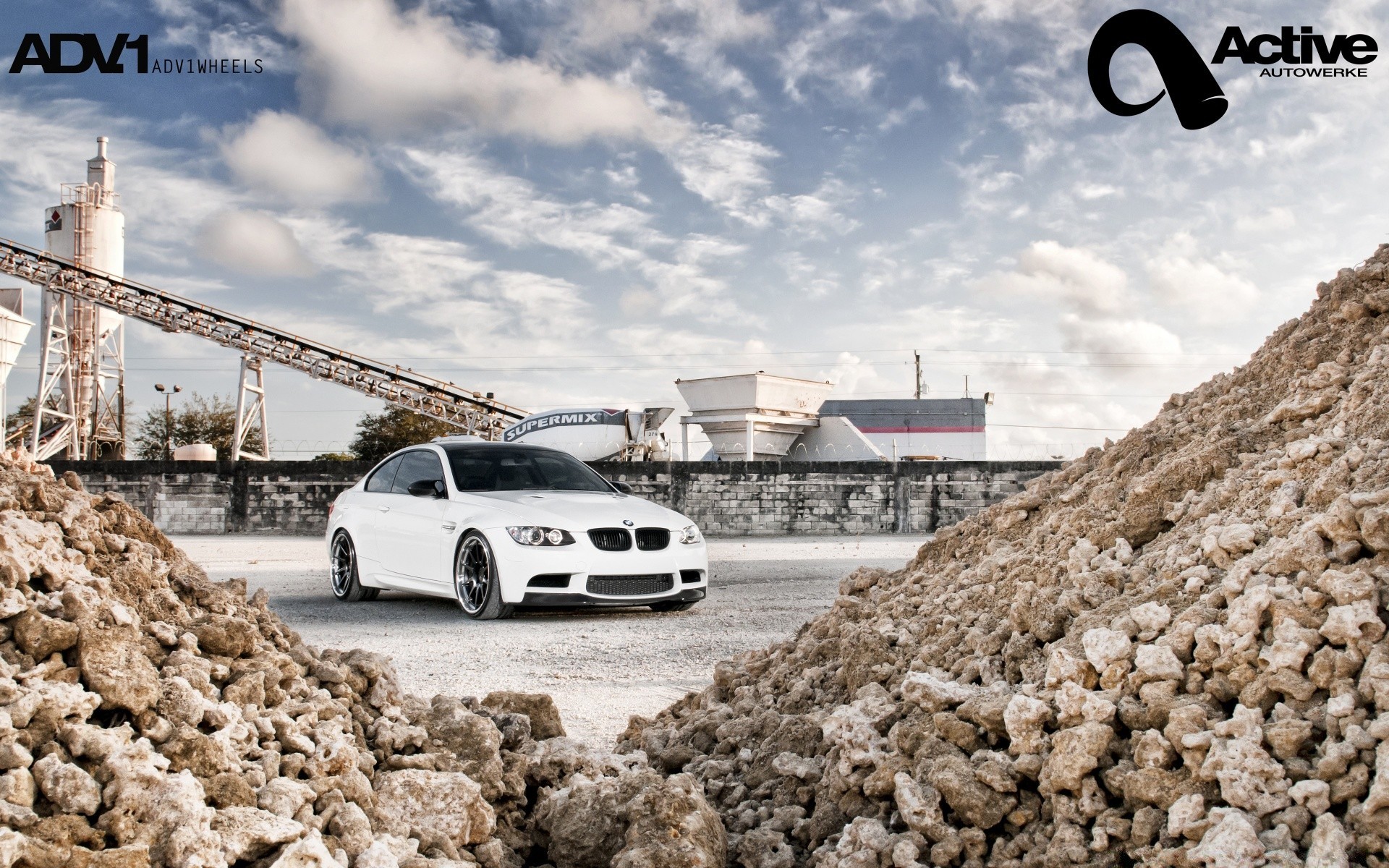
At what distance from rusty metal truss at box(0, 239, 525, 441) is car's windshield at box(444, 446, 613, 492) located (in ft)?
72.9

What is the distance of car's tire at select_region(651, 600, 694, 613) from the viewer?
802cm

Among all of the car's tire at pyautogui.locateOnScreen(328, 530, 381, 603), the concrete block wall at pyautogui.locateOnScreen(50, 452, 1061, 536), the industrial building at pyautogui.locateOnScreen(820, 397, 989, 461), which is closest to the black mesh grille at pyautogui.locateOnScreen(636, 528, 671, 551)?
the car's tire at pyautogui.locateOnScreen(328, 530, 381, 603)

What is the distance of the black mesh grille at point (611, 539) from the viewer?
24.6 feet

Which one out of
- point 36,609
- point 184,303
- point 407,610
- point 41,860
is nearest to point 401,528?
point 407,610

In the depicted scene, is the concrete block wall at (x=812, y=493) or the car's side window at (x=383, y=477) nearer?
the car's side window at (x=383, y=477)

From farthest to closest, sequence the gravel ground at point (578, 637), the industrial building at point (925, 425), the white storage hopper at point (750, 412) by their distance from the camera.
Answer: the industrial building at point (925, 425)
the white storage hopper at point (750, 412)
the gravel ground at point (578, 637)

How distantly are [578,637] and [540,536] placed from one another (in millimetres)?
932

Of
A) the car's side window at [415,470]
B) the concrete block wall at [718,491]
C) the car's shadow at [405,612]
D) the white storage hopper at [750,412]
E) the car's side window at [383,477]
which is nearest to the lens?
the car's shadow at [405,612]

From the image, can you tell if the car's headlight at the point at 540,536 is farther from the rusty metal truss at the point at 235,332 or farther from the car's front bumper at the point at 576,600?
the rusty metal truss at the point at 235,332

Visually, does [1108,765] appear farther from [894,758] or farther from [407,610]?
[407,610]

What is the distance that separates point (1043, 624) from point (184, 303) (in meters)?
31.4

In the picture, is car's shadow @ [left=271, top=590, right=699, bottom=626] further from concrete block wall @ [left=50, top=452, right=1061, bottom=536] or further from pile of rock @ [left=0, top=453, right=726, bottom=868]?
concrete block wall @ [left=50, top=452, right=1061, bottom=536]

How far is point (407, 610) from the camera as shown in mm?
8172

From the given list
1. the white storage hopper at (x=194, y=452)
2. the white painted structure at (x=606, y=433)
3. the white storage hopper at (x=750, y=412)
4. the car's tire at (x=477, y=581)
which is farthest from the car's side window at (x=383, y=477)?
the white storage hopper at (x=194, y=452)
